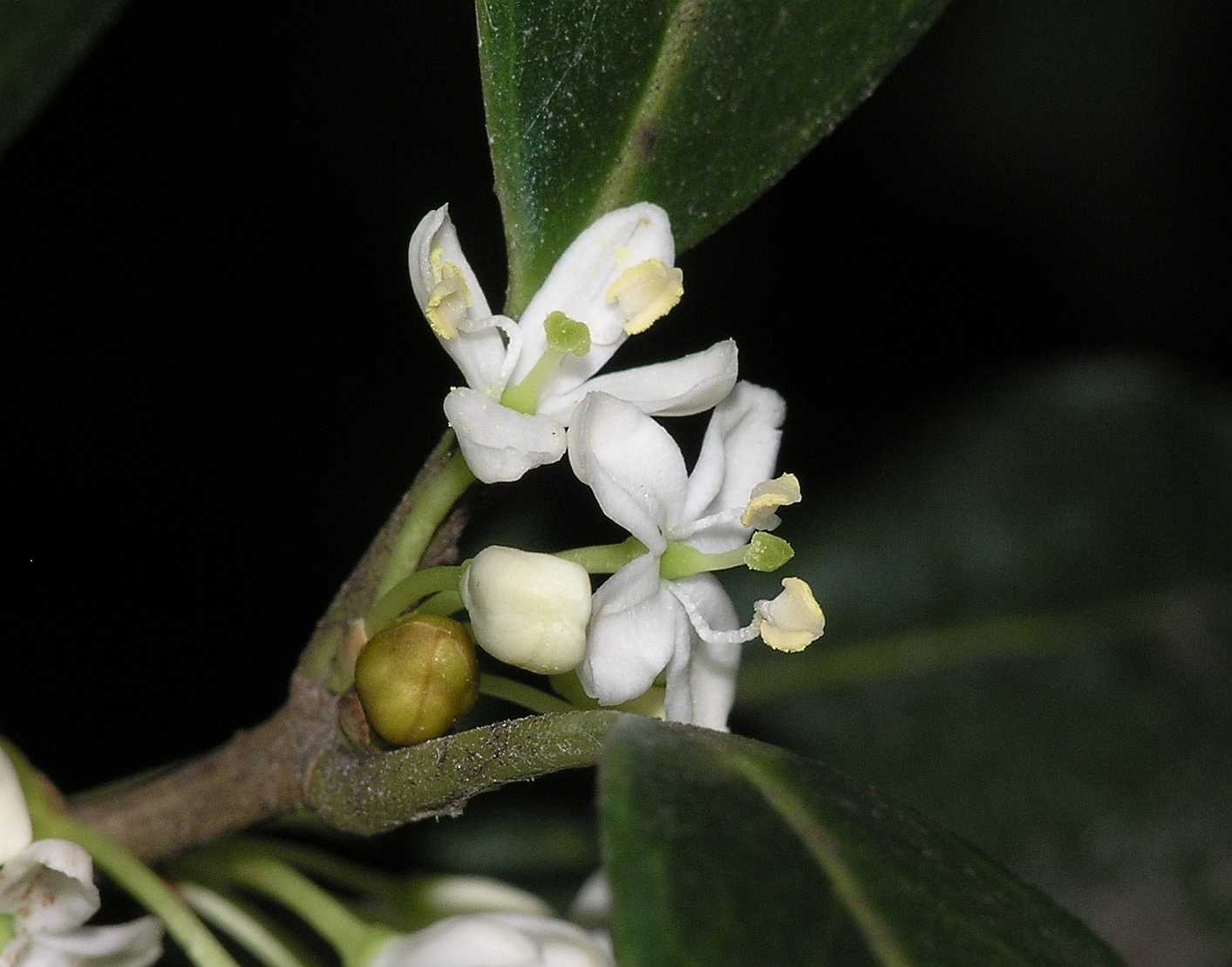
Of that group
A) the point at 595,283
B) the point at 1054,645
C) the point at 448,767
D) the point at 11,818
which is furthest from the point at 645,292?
the point at 1054,645

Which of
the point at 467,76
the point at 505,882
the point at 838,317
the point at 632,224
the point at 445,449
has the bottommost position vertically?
the point at 505,882

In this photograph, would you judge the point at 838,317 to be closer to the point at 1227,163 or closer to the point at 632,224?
the point at 1227,163

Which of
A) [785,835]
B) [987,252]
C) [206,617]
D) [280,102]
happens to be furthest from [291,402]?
[987,252]

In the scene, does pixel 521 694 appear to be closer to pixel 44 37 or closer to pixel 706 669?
pixel 706 669

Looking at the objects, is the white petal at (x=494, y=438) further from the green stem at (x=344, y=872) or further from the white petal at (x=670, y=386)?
the green stem at (x=344, y=872)

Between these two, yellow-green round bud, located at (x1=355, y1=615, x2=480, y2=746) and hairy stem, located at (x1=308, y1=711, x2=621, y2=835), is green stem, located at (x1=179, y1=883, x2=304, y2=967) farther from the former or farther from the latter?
yellow-green round bud, located at (x1=355, y1=615, x2=480, y2=746)

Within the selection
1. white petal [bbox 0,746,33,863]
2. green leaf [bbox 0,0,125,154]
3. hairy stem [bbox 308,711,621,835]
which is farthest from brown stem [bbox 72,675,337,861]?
green leaf [bbox 0,0,125,154]
